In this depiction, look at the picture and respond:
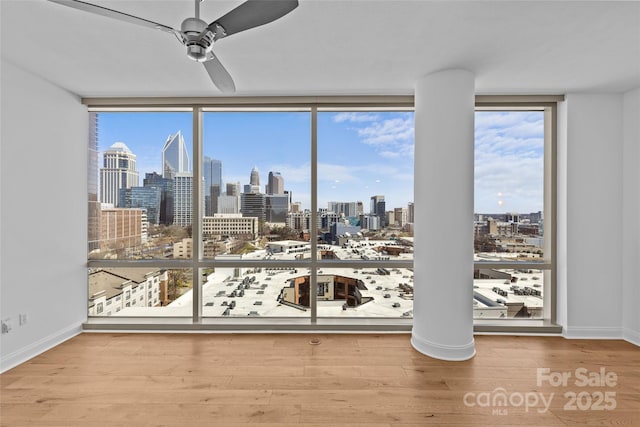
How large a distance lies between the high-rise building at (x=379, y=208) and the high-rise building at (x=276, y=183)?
1136 millimetres

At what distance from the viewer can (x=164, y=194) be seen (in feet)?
10.7

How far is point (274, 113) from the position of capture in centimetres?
325

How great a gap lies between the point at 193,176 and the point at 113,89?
122 cm

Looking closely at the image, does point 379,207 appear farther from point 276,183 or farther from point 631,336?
point 631,336

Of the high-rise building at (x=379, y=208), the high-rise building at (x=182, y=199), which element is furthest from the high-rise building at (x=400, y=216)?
the high-rise building at (x=182, y=199)

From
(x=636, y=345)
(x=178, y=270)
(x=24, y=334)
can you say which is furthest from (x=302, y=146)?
(x=636, y=345)

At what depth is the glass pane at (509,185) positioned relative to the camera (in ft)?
10.5

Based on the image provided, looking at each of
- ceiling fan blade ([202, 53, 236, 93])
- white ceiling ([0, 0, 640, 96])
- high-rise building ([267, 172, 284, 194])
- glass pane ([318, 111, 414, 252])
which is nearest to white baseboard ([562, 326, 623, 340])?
glass pane ([318, 111, 414, 252])

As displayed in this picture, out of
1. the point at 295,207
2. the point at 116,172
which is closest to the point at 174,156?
the point at 116,172

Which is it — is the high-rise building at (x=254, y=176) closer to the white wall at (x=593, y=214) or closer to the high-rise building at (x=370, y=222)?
the high-rise building at (x=370, y=222)

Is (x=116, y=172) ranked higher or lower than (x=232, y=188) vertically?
→ higher

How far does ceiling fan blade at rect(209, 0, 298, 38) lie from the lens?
1.25m

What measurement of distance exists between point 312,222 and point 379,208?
33.2 inches

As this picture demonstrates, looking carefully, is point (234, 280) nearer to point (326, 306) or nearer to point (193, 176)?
point (326, 306)
